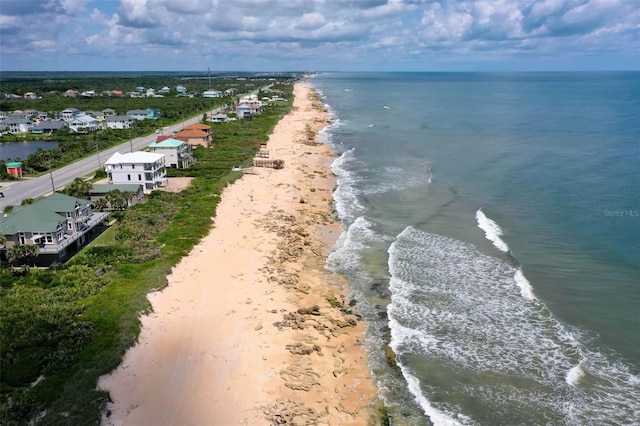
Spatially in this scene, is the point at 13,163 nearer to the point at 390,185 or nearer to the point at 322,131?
the point at 390,185

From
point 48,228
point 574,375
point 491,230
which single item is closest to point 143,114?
point 48,228

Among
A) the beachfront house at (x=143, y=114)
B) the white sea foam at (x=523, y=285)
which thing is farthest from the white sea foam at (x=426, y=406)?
the beachfront house at (x=143, y=114)

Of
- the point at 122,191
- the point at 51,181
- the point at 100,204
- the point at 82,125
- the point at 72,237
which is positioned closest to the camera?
the point at 72,237

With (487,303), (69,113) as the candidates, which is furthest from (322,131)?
(487,303)

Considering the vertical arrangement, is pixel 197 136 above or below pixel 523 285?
above

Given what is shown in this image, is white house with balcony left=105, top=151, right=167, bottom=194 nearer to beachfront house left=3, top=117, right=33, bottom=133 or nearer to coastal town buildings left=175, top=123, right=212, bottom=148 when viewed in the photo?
coastal town buildings left=175, top=123, right=212, bottom=148

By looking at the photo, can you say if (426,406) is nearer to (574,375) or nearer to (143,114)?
(574,375)
